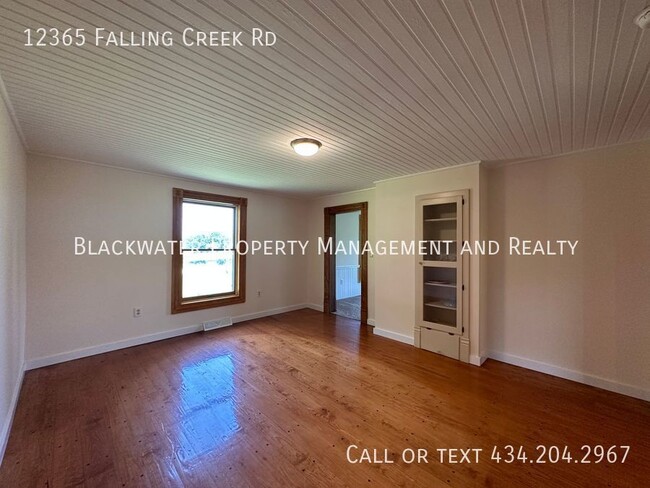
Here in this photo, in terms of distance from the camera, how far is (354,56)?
144 cm

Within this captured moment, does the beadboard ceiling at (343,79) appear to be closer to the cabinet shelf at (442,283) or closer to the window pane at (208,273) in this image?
the cabinet shelf at (442,283)

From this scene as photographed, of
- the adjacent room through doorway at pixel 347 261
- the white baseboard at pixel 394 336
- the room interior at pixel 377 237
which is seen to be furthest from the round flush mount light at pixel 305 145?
the adjacent room through doorway at pixel 347 261

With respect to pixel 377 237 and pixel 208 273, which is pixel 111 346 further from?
pixel 377 237

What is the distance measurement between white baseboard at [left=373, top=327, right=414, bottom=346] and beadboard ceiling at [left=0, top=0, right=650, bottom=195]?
2564 millimetres

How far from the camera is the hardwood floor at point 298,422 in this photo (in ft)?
5.50

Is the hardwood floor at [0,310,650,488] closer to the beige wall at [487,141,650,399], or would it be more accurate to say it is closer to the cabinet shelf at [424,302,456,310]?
A: the beige wall at [487,141,650,399]

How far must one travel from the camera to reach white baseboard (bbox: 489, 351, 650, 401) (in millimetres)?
2550

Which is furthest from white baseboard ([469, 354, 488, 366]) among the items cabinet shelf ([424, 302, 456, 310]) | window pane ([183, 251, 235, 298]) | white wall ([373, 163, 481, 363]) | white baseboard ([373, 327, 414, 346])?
window pane ([183, 251, 235, 298])

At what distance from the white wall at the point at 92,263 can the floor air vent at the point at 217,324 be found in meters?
0.12

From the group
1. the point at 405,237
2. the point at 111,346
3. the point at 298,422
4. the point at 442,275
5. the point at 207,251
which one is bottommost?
the point at 298,422

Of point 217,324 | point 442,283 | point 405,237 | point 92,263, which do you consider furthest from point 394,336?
point 92,263

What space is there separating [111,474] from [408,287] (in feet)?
11.4

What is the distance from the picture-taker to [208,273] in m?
4.59

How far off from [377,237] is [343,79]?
2.87 meters
